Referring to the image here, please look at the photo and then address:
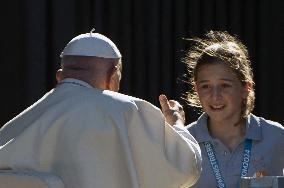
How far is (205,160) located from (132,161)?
0.70 meters


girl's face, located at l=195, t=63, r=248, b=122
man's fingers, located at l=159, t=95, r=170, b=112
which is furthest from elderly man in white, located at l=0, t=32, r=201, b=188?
girl's face, located at l=195, t=63, r=248, b=122

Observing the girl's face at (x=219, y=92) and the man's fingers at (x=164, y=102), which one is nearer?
the man's fingers at (x=164, y=102)

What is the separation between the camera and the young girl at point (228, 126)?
5.27 meters

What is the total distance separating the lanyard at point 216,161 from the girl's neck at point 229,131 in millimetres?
82

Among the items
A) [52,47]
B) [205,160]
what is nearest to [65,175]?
[205,160]

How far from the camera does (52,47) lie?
7402mm

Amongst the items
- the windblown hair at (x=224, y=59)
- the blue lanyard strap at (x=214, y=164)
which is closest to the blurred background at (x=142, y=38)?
the windblown hair at (x=224, y=59)

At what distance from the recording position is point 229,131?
18.0 feet

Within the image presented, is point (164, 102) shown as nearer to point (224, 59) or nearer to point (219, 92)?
point (219, 92)

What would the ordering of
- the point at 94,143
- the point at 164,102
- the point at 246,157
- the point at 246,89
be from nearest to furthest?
the point at 94,143
the point at 164,102
the point at 246,157
the point at 246,89

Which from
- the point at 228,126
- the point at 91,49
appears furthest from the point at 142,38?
the point at 91,49

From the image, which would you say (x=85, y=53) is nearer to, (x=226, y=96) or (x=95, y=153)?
(x=95, y=153)

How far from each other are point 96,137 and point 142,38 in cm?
311

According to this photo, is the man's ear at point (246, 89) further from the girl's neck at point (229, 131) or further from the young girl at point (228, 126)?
the girl's neck at point (229, 131)
